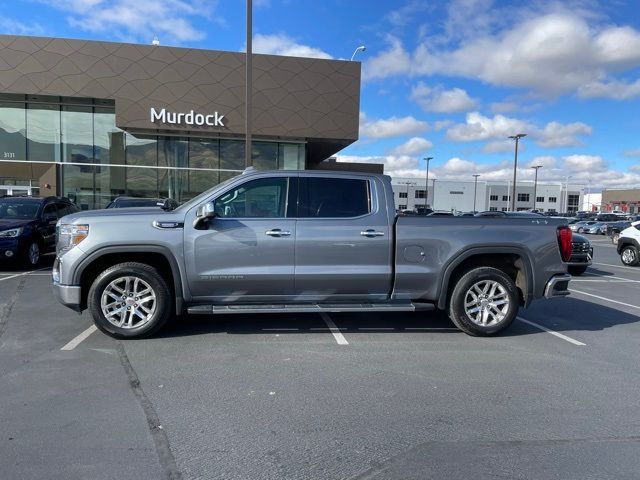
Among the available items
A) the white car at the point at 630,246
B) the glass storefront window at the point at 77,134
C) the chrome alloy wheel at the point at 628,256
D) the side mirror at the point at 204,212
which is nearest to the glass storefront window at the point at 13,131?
the glass storefront window at the point at 77,134

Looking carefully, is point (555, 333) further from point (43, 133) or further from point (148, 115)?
point (43, 133)

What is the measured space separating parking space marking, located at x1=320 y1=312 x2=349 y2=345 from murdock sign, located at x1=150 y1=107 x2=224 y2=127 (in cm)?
1805

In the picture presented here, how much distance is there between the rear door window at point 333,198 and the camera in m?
5.87

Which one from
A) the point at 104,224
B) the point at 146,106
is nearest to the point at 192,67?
the point at 146,106

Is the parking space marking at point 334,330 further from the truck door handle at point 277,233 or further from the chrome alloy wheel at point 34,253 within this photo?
the chrome alloy wheel at point 34,253

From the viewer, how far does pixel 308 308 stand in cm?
571

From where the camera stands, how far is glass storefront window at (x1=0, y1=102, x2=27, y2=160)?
79.2 ft

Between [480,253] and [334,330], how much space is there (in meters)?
2.10

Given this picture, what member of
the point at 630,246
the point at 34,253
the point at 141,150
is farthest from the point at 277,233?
the point at 141,150

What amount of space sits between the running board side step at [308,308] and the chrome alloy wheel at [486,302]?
617 millimetres

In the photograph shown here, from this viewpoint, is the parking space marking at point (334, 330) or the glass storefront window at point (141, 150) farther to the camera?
the glass storefront window at point (141, 150)

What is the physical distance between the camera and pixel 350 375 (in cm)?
472

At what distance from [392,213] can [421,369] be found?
75.9 inches

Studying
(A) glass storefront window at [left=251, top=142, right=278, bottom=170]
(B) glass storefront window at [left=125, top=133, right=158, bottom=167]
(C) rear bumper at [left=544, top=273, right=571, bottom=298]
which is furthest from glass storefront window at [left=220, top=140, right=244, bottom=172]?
(C) rear bumper at [left=544, top=273, right=571, bottom=298]
